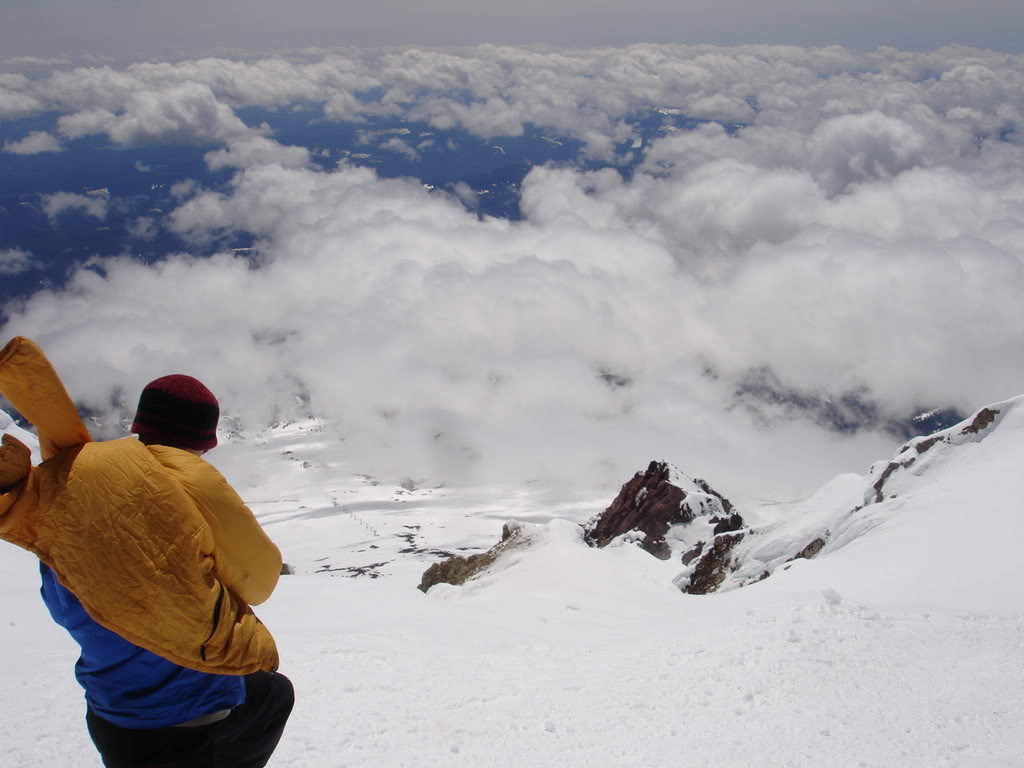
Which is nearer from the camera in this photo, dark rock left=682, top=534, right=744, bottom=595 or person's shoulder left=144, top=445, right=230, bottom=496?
person's shoulder left=144, top=445, right=230, bottom=496

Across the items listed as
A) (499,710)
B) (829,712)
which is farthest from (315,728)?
(829,712)

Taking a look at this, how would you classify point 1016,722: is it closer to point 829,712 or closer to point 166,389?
point 829,712

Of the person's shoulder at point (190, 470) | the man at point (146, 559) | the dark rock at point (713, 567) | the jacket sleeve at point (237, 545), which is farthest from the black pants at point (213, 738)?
the dark rock at point (713, 567)

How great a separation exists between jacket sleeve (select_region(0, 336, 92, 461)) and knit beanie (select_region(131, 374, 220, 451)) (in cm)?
39

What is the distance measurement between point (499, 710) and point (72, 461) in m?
8.22

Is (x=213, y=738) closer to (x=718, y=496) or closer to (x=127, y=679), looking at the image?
(x=127, y=679)

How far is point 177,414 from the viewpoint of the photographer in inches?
162

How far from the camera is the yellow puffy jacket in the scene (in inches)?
141

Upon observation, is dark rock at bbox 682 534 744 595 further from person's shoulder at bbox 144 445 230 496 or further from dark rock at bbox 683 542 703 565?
person's shoulder at bbox 144 445 230 496

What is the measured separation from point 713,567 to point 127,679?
3578 centimetres

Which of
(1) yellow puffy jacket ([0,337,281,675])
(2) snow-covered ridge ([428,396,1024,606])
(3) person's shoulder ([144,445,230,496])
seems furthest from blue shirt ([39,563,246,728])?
(2) snow-covered ridge ([428,396,1024,606])

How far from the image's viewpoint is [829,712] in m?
9.35

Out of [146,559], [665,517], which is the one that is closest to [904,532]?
[146,559]

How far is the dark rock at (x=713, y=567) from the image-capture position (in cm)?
3384
